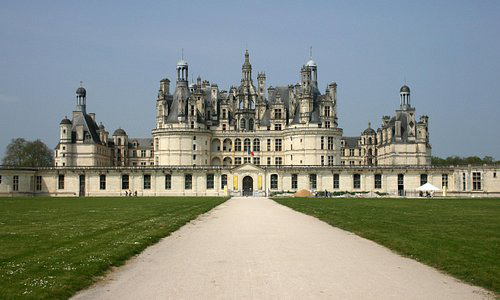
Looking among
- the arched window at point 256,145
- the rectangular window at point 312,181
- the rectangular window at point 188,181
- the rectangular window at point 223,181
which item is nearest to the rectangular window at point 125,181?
the rectangular window at point 188,181

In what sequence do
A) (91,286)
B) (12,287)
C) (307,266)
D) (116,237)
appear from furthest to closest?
(116,237)
(307,266)
(91,286)
(12,287)

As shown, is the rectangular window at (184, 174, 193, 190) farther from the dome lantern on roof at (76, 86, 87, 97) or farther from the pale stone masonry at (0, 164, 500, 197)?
the dome lantern on roof at (76, 86, 87, 97)

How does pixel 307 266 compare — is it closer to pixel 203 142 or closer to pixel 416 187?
pixel 416 187

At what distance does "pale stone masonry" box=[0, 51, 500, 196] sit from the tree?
61.0 ft

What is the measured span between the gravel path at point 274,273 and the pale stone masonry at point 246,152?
56.9m

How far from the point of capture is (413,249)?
1792 cm

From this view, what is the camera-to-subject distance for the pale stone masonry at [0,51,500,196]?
77625mm

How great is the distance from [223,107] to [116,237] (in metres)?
70.5

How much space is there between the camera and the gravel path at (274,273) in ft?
38.0

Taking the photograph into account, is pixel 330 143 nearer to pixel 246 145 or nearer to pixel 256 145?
pixel 256 145

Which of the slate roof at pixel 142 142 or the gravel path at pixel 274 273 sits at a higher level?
the slate roof at pixel 142 142

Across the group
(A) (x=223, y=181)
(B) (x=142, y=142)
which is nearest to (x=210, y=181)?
(A) (x=223, y=181)

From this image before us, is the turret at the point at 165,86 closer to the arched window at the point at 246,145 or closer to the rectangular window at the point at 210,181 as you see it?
the arched window at the point at 246,145

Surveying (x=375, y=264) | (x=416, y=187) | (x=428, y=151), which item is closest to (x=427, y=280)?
(x=375, y=264)
